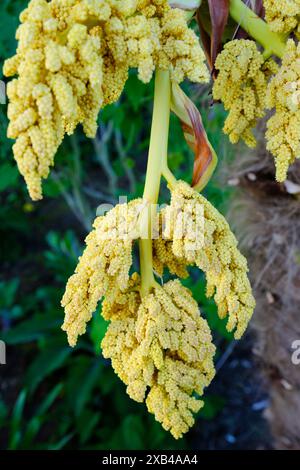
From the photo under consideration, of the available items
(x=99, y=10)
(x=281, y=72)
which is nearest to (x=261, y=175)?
(x=281, y=72)

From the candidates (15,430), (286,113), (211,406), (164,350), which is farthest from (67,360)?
(286,113)

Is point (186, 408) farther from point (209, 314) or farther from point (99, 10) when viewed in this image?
point (209, 314)

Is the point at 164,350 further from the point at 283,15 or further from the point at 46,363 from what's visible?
the point at 46,363

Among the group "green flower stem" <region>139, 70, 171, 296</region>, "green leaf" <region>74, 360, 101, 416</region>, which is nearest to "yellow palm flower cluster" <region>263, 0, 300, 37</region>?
"green flower stem" <region>139, 70, 171, 296</region>

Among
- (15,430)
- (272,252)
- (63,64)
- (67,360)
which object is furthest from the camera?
Answer: (67,360)

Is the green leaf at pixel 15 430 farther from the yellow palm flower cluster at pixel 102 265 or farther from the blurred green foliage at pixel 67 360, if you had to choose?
the yellow palm flower cluster at pixel 102 265

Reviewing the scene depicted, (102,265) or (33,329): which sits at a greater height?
(102,265)

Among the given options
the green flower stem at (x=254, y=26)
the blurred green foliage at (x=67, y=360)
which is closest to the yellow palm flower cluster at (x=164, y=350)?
the green flower stem at (x=254, y=26)
